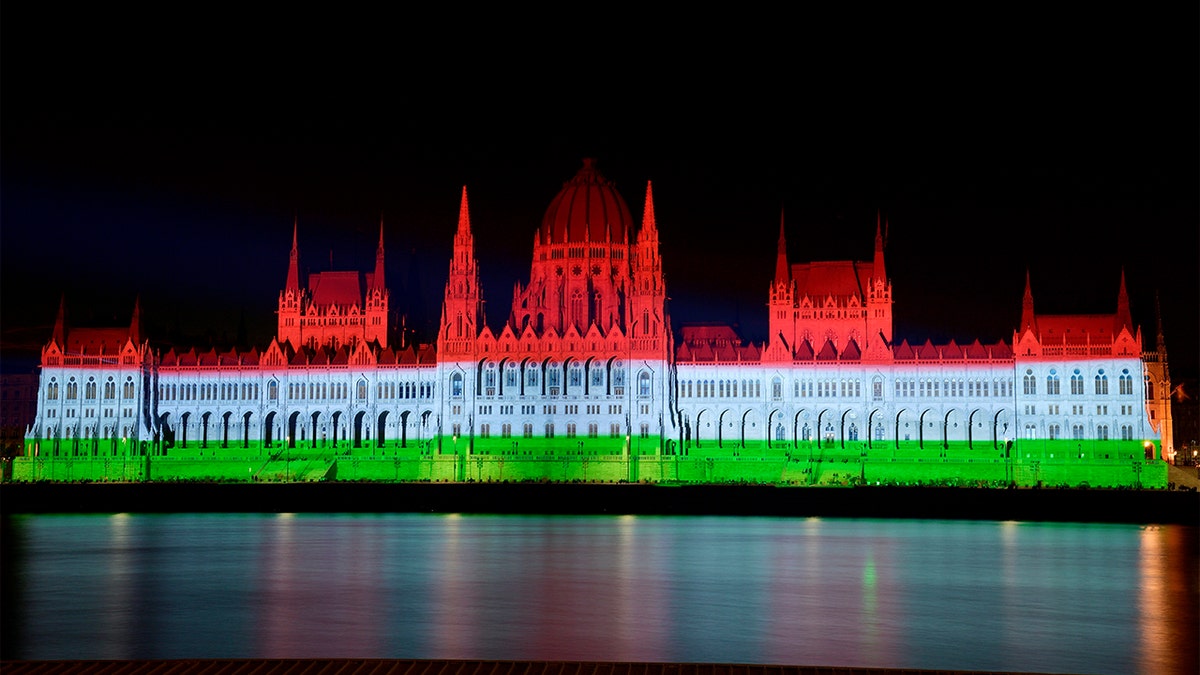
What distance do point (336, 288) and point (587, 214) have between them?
66.7 feet

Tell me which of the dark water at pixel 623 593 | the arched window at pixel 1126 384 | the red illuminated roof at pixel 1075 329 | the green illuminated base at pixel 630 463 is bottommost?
the dark water at pixel 623 593

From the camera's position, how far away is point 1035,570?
56844 millimetres

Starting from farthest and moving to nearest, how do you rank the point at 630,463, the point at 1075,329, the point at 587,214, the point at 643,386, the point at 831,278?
the point at 831,278, the point at 587,214, the point at 643,386, the point at 1075,329, the point at 630,463

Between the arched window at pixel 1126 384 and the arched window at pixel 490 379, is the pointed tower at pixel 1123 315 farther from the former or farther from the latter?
the arched window at pixel 490 379

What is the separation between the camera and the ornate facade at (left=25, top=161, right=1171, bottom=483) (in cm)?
9988

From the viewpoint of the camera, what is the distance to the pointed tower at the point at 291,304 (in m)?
119

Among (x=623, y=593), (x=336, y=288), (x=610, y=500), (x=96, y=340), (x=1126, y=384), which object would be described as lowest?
(x=623, y=593)

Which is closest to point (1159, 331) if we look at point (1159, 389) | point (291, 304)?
point (1159, 389)

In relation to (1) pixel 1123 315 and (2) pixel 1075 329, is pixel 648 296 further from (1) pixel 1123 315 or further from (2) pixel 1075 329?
(1) pixel 1123 315

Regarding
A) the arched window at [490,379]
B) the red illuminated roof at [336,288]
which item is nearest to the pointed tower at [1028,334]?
the arched window at [490,379]

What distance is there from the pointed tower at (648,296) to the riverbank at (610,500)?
1506 centimetres

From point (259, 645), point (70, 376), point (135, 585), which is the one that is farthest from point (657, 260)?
point (259, 645)

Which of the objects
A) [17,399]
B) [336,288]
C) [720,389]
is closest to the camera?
[720,389]

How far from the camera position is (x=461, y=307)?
105125 mm
